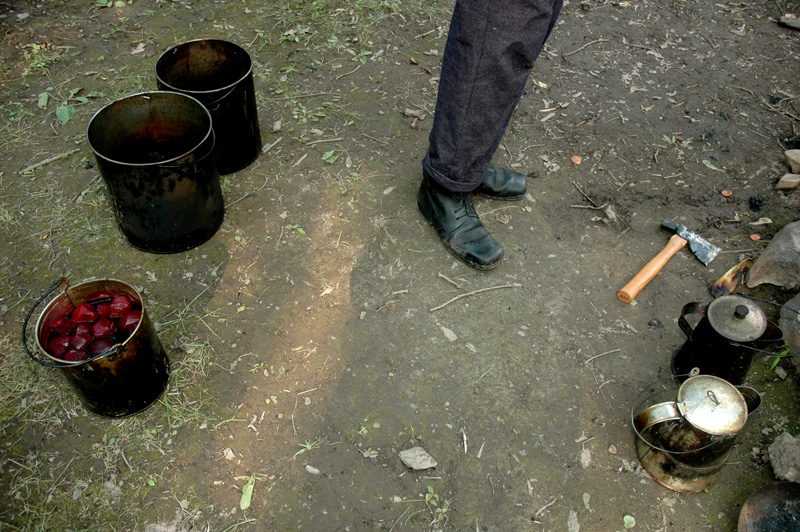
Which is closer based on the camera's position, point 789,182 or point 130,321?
point 130,321

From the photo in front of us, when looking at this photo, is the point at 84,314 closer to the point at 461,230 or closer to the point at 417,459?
the point at 417,459

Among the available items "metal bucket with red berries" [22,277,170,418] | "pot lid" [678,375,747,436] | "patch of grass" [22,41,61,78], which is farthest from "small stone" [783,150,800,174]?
"patch of grass" [22,41,61,78]

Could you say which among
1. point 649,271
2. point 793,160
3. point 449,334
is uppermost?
point 793,160

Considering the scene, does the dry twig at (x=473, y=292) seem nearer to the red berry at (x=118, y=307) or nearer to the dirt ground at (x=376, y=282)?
A: the dirt ground at (x=376, y=282)

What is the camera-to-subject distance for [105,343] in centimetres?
218

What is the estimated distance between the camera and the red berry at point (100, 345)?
85.0 inches

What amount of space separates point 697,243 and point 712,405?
134 centimetres

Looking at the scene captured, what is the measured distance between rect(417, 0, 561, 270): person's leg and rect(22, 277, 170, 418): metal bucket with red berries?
1.59 meters

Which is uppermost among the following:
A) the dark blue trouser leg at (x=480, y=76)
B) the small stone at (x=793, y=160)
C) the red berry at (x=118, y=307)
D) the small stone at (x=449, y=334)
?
the dark blue trouser leg at (x=480, y=76)

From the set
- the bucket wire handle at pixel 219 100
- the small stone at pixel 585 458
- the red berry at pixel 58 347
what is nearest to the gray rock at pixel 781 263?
the small stone at pixel 585 458

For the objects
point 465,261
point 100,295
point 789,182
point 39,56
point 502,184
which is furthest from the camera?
point 39,56

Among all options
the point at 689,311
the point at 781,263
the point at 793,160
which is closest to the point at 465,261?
the point at 689,311

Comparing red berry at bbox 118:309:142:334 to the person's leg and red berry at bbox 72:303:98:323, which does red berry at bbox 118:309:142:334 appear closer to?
red berry at bbox 72:303:98:323

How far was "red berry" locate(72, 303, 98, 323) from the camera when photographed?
2.21 metres
